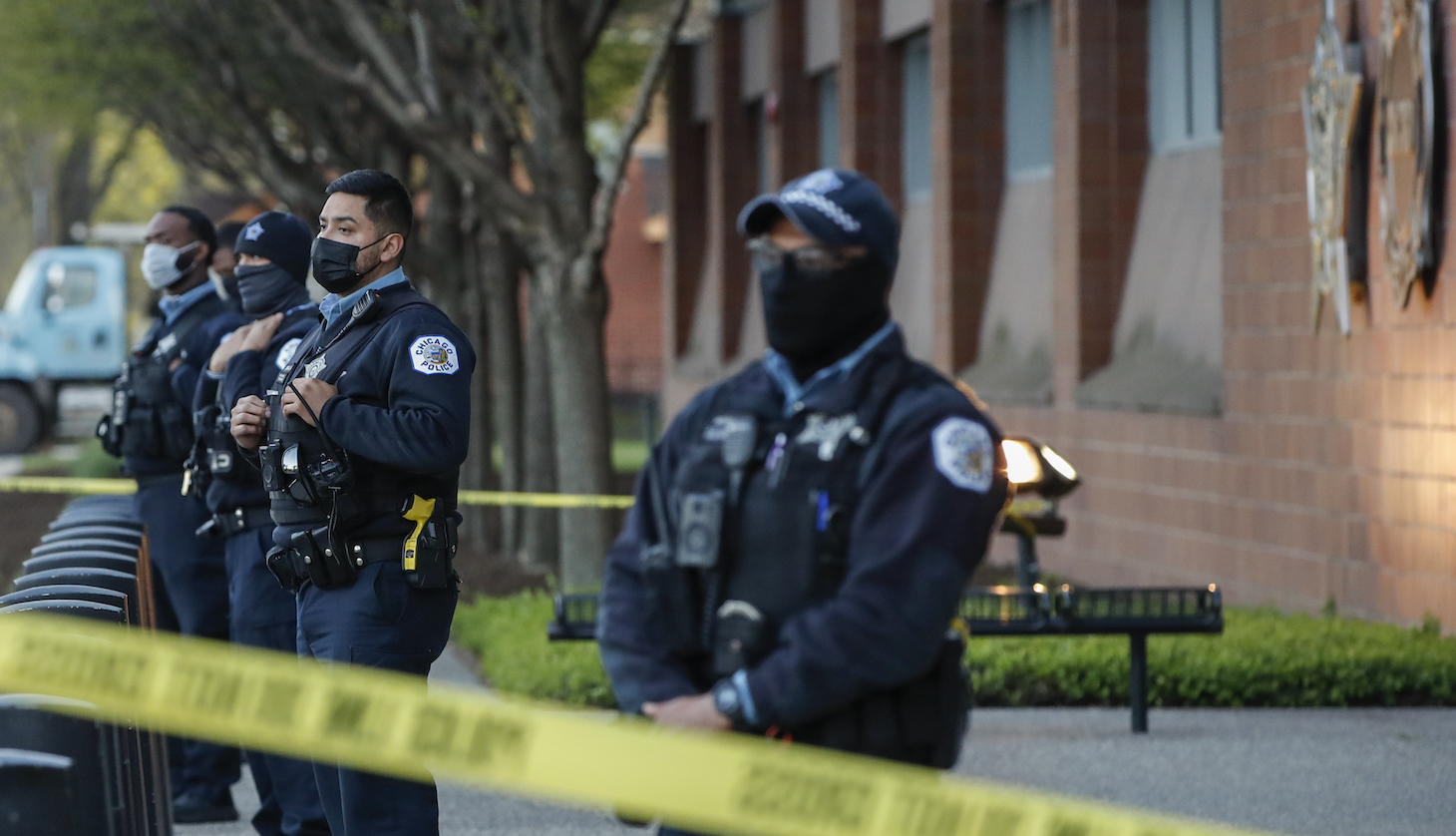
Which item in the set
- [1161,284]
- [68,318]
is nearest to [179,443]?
[1161,284]

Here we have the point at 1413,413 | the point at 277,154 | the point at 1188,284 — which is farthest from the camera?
the point at 277,154

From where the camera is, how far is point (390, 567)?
4.76 meters

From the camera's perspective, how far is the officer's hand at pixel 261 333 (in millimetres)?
5867

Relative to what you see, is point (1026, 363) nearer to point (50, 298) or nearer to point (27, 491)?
point (27, 491)

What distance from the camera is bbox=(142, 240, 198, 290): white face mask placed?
7277mm

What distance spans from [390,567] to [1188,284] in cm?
855

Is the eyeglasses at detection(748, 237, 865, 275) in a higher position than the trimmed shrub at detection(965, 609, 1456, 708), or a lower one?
higher

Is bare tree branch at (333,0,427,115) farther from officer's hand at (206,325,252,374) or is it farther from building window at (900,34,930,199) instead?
building window at (900,34,930,199)

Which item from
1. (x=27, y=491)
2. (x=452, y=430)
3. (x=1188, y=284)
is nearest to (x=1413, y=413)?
(x=1188, y=284)

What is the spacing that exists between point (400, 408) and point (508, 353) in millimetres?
11171

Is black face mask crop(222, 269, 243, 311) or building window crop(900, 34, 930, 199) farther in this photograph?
building window crop(900, 34, 930, 199)

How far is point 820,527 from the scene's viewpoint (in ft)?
10.4

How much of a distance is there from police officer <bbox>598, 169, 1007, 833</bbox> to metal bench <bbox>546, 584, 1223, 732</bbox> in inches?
179

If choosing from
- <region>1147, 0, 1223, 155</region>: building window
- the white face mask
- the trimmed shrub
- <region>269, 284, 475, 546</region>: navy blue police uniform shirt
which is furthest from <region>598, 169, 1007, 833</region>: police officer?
<region>1147, 0, 1223, 155</region>: building window
